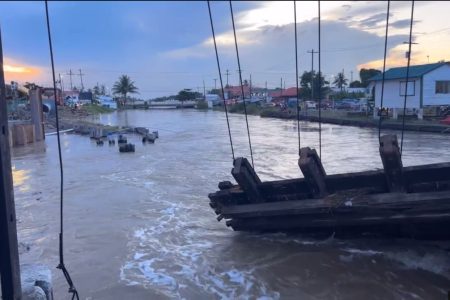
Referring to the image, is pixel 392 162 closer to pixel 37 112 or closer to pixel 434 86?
pixel 37 112

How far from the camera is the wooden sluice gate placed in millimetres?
5766

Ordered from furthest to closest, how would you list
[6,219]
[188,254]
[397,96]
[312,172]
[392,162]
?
[397,96], [188,254], [312,172], [392,162], [6,219]

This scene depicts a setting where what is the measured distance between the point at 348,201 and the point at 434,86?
99.4 feet

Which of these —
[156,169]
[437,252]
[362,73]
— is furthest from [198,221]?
[362,73]

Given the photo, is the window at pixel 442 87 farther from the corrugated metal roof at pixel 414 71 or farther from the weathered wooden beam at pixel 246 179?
the weathered wooden beam at pixel 246 179

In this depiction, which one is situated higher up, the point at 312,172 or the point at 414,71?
the point at 414,71

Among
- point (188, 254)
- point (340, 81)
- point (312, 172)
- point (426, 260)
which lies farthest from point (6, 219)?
point (340, 81)

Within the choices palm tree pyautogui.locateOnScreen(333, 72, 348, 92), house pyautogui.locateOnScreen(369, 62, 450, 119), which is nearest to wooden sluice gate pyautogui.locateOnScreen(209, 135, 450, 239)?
house pyautogui.locateOnScreen(369, 62, 450, 119)

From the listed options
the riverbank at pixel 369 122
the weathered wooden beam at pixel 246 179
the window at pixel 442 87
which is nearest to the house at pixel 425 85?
the window at pixel 442 87

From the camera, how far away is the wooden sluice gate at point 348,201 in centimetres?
577

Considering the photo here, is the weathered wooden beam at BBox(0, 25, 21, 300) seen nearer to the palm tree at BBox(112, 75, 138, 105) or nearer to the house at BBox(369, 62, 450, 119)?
the house at BBox(369, 62, 450, 119)

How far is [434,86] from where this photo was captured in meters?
32.6

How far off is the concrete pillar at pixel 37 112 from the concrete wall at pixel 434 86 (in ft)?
89.1

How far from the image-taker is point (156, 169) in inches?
640
